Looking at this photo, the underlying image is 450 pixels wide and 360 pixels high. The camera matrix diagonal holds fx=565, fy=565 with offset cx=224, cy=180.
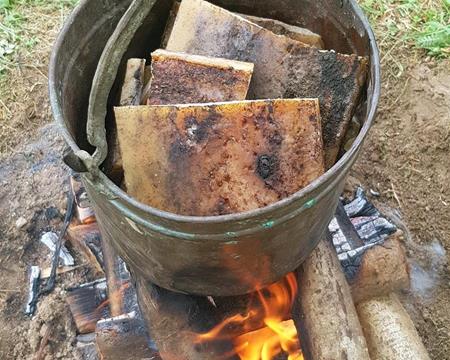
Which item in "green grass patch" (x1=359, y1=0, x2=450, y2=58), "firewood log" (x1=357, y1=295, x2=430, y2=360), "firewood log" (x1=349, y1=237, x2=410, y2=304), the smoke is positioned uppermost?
"green grass patch" (x1=359, y1=0, x2=450, y2=58)

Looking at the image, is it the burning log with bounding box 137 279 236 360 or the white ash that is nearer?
the burning log with bounding box 137 279 236 360

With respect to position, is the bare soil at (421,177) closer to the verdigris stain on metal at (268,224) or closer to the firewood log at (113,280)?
the firewood log at (113,280)

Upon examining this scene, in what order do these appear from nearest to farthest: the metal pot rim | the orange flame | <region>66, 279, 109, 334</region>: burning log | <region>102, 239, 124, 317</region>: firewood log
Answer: the metal pot rim, the orange flame, <region>102, 239, 124, 317</region>: firewood log, <region>66, 279, 109, 334</region>: burning log

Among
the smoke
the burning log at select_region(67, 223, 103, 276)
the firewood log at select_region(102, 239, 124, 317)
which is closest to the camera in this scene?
the firewood log at select_region(102, 239, 124, 317)

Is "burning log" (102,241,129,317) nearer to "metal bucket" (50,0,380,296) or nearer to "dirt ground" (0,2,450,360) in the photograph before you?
"dirt ground" (0,2,450,360)

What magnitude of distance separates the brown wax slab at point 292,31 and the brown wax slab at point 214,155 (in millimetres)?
431

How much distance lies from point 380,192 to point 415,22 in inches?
44.5

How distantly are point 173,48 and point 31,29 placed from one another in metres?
1.76

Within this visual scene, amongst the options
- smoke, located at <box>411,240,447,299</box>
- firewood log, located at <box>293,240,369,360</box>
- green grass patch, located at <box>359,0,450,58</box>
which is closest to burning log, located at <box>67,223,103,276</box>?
firewood log, located at <box>293,240,369,360</box>

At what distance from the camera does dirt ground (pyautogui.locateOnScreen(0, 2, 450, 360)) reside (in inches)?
92.0

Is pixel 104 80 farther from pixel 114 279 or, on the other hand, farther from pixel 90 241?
pixel 90 241

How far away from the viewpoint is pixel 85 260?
247 centimetres

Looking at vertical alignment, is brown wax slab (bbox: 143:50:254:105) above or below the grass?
above

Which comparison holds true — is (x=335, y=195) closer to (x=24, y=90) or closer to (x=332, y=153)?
(x=332, y=153)
